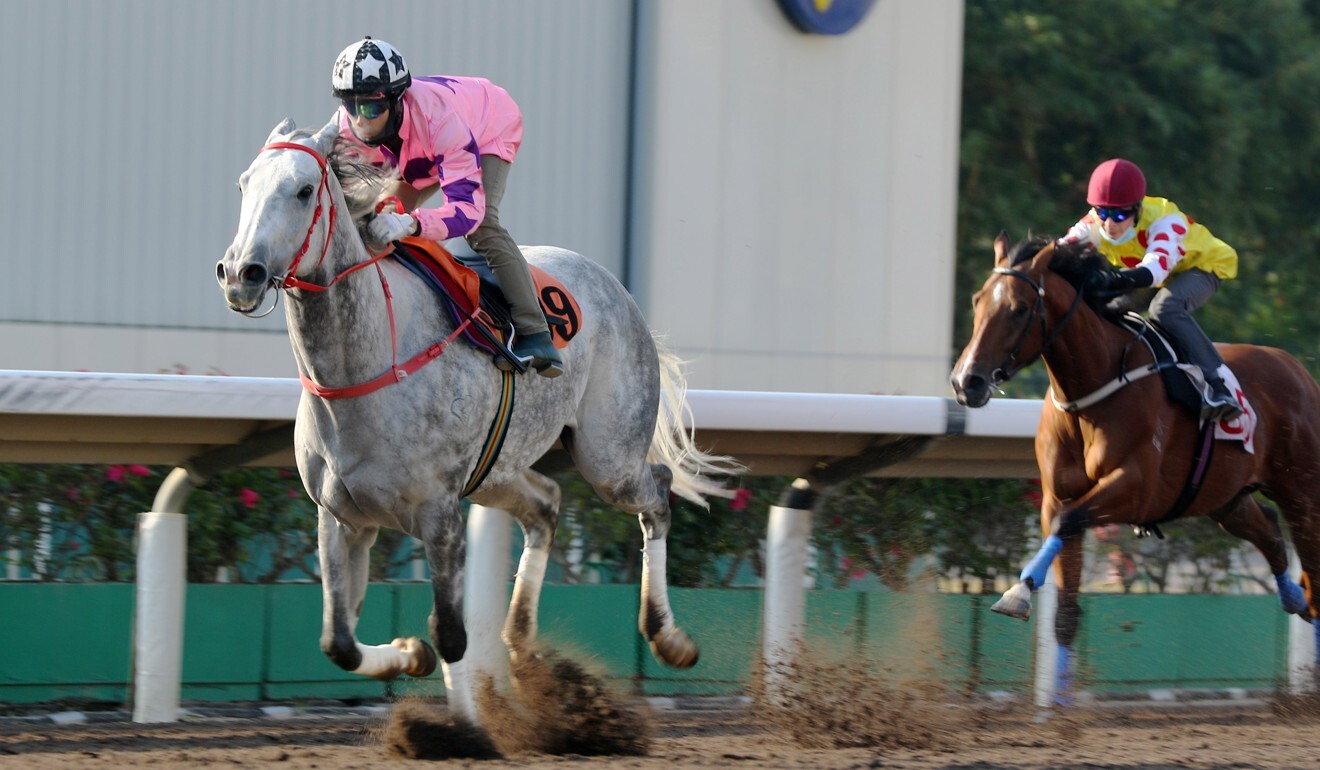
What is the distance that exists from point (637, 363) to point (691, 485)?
53 cm

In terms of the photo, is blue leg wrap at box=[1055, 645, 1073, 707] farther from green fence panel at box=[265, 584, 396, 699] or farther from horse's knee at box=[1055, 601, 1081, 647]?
green fence panel at box=[265, 584, 396, 699]

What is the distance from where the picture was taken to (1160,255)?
6469 mm

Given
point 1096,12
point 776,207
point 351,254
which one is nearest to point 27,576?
point 351,254

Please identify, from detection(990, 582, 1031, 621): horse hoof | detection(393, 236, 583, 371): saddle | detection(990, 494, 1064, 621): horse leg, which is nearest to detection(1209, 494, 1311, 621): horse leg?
detection(990, 494, 1064, 621): horse leg

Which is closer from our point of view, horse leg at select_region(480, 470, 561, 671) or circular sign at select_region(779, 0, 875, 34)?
horse leg at select_region(480, 470, 561, 671)

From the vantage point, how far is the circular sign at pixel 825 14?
11.3 m

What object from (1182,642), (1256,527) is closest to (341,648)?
(1256,527)

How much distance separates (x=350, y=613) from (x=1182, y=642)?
13.6ft

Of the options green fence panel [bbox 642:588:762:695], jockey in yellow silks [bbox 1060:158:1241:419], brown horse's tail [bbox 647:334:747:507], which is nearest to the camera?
brown horse's tail [bbox 647:334:747:507]

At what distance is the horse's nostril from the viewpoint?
13.8 feet

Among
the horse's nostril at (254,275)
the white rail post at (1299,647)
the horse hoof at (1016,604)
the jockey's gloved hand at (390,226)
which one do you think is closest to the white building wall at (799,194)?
the white rail post at (1299,647)

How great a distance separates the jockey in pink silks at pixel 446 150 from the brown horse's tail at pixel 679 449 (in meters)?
0.88

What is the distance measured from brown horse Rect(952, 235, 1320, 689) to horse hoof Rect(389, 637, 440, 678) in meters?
1.95

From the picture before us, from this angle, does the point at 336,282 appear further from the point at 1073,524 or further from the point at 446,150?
the point at 1073,524
